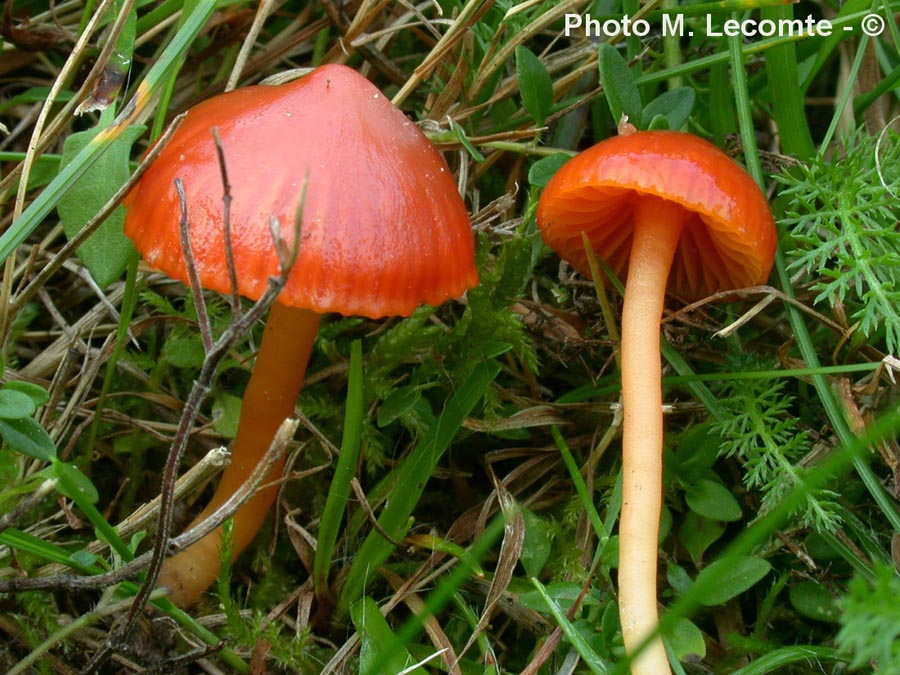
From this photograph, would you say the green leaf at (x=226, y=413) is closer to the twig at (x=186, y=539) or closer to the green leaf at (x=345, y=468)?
the green leaf at (x=345, y=468)

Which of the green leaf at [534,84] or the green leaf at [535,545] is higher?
the green leaf at [534,84]

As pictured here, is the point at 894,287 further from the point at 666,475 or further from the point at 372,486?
the point at 372,486

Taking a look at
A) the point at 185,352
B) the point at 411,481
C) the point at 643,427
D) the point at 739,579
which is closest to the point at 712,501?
the point at 739,579

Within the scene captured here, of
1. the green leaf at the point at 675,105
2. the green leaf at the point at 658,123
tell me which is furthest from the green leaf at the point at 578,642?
the green leaf at the point at 675,105

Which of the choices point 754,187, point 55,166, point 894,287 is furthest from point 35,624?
point 894,287

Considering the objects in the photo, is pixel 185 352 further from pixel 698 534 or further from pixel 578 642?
pixel 698 534

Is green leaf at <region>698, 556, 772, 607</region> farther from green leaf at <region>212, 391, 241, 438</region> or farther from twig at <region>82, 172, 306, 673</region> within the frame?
green leaf at <region>212, 391, 241, 438</region>

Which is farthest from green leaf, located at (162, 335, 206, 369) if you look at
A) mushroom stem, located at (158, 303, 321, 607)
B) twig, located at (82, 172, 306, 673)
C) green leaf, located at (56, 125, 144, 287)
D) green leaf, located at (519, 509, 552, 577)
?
green leaf, located at (519, 509, 552, 577)
